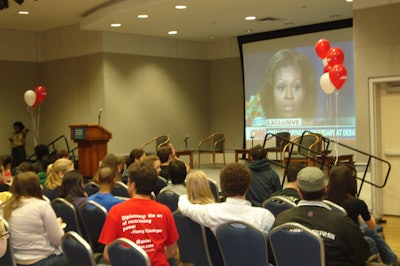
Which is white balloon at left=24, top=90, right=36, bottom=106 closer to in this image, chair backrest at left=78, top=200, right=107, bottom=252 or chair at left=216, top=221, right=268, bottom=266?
chair backrest at left=78, top=200, right=107, bottom=252

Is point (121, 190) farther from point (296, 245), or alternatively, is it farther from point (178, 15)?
point (178, 15)

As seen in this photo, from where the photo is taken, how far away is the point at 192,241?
4047 millimetres

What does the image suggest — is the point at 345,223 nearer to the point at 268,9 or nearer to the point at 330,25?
the point at 268,9

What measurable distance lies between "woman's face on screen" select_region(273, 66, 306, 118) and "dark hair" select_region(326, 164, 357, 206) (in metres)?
9.43

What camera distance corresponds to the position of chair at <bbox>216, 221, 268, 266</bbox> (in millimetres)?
3275

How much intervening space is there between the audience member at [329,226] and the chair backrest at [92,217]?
156cm

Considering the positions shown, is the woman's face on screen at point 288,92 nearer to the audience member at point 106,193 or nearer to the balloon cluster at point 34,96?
the balloon cluster at point 34,96

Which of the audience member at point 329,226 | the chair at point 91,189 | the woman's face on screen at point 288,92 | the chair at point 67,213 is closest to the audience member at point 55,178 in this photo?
the chair at point 91,189

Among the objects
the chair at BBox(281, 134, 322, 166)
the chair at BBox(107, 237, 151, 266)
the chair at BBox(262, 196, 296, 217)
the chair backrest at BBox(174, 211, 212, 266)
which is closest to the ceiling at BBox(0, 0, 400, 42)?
the chair at BBox(281, 134, 322, 166)

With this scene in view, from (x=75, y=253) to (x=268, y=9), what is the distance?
8905 mm

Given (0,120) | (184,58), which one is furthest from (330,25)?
(0,120)

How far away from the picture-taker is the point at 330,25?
42.2 ft

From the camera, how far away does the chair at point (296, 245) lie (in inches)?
115

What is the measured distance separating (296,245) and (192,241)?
3.89 ft
